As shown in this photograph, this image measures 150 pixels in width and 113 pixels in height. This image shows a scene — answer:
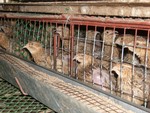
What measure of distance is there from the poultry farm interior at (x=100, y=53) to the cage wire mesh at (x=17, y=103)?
45 cm

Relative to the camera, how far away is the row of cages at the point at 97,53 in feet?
7.94

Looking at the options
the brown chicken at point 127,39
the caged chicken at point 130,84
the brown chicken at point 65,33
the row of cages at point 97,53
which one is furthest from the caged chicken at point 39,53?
the caged chicken at point 130,84

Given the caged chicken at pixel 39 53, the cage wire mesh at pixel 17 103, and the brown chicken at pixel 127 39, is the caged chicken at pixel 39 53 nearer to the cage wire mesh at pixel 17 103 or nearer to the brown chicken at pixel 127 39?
the cage wire mesh at pixel 17 103

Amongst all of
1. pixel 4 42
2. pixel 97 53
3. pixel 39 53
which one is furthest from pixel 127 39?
pixel 4 42

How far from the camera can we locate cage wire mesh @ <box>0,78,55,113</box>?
8.57 ft

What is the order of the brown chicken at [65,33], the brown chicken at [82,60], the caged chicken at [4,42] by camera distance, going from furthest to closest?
the caged chicken at [4,42] → the brown chicken at [65,33] → the brown chicken at [82,60]

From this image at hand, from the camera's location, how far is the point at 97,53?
331 cm

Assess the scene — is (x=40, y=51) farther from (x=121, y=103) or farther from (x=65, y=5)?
(x=121, y=103)

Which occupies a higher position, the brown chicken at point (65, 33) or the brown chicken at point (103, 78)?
the brown chicken at point (65, 33)

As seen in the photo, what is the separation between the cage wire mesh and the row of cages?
19.4 inches

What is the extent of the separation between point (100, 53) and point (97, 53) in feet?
0.38

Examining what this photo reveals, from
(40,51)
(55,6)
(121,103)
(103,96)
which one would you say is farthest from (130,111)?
(40,51)

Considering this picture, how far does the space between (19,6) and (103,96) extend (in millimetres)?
2536

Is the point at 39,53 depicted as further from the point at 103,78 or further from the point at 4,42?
the point at 103,78
